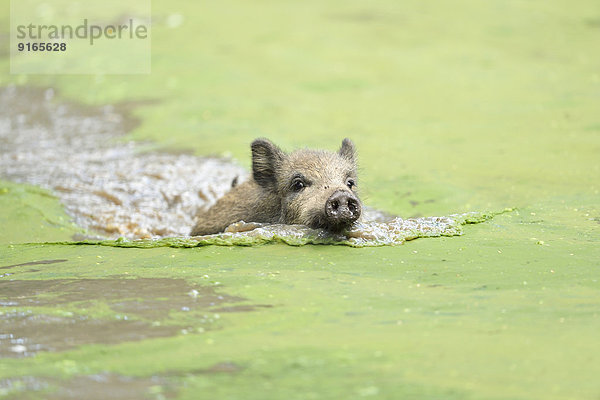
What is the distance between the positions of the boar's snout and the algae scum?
0.85 feet

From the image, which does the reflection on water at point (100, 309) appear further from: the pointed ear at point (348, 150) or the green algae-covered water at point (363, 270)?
the pointed ear at point (348, 150)

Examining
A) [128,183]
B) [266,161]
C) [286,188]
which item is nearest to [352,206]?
[286,188]

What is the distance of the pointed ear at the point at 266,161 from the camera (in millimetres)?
7137

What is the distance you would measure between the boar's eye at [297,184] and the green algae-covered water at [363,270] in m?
1.01

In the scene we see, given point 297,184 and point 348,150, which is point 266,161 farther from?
point 348,150

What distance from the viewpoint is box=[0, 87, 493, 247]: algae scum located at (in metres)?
5.93

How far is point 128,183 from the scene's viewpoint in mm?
9695

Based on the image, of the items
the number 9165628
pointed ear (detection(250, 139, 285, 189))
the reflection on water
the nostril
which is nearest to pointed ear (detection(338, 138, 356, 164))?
pointed ear (detection(250, 139, 285, 189))

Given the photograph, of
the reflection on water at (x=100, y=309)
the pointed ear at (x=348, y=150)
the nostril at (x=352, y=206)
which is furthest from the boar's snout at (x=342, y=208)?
the pointed ear at (x=348, y=150)

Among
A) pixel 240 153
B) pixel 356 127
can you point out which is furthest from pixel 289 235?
pixel 356 127

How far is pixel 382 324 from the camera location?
403 centimetres

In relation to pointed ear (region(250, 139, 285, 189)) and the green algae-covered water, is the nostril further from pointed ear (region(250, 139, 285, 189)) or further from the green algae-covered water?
pointed ear (region(250, 139, 285, 189))

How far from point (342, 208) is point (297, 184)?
47.7 inches

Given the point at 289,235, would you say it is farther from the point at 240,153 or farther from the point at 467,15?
the point at 467,15
